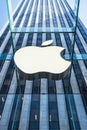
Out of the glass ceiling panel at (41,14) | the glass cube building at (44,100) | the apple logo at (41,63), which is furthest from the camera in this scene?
the glass ceiling panel at (41,14)

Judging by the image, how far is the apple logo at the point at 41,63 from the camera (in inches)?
468

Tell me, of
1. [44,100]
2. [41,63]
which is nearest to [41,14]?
[44,100]

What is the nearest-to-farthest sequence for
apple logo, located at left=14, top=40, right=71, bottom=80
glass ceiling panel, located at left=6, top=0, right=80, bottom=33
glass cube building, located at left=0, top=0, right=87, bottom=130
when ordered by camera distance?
apple logo, located at left=14, top=40, right=71, bottom=80
glass cube building, located at left=0, top=0, right=87, bottom=130
glass ceiling panel, located at left=6, top=0, right=80, bottom=33

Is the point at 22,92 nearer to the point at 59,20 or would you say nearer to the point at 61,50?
the point at 61,50

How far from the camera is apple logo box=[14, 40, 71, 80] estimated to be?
1189 cm

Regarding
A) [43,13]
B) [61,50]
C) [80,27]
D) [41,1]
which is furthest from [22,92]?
[41,1]

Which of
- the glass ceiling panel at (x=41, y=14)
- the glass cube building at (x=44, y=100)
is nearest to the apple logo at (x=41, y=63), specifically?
the glass cube building at (x=44, y=100)

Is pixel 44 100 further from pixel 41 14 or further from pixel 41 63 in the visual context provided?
pixel 41 14

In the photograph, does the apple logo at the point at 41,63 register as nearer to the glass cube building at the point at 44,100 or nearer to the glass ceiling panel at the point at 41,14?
the glass cube building at the point at 44,100

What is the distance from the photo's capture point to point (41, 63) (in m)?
12.4

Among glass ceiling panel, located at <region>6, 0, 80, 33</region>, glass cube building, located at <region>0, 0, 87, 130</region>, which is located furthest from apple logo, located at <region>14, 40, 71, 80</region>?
glass ceiling panel, located at <region>6, 0, 80, 33</region>

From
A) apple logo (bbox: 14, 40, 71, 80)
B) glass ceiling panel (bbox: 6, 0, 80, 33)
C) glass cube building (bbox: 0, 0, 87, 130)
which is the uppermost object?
apple logo (bbox: 14, 40, 71, 80)

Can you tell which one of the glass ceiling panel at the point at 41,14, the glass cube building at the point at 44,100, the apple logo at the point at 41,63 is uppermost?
the apple logo at the point at 41,63

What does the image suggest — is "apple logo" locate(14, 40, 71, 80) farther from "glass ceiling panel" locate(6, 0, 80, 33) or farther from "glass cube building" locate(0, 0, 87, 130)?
"glass ceiling panel" locate(6, 0, 80, 33)
